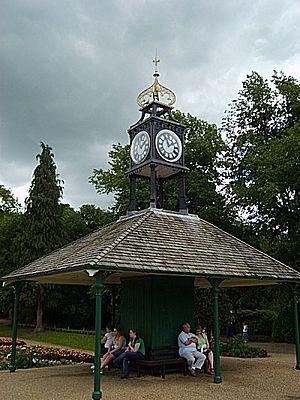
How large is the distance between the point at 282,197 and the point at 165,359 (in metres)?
13.2

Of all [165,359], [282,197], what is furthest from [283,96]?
[165,359]

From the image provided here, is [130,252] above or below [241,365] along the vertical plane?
above

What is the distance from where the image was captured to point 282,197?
74.4 feet

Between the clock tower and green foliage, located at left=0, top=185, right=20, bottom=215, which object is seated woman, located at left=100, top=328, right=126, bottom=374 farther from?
green foliage, located at left=0, top=185, right=20, bottom=215

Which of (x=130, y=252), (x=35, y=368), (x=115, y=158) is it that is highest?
(x=115, y=158)

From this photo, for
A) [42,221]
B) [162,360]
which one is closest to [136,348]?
[162,360]

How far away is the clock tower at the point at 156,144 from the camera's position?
14008 mm

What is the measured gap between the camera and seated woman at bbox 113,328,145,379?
1102 centimetres

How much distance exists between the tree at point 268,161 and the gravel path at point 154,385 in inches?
408

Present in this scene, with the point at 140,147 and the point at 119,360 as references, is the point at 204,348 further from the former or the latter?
the point at 140,147

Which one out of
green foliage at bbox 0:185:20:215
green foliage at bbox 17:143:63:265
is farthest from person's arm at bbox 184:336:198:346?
green foliage at bbox 0:185:20:215

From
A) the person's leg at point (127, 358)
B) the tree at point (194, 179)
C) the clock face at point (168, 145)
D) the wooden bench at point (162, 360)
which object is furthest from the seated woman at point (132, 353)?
the tree at point (194, 179)

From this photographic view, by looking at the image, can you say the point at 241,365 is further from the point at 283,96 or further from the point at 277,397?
the point at 283,96

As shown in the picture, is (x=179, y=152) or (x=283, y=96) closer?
(x=179, y=152)
